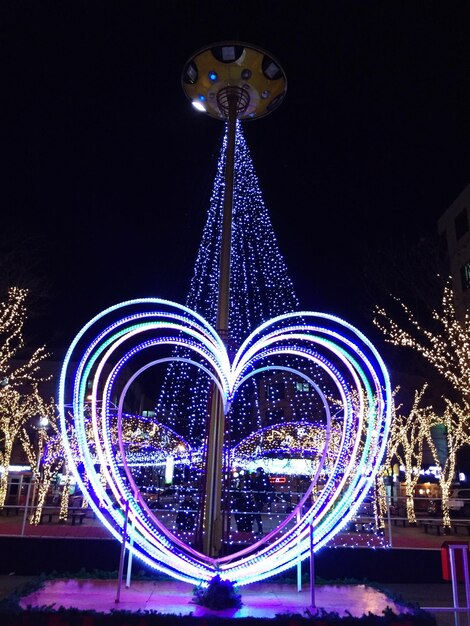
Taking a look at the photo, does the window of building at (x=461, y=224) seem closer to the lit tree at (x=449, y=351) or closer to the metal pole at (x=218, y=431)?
the lit tree at (x=449, y=351)

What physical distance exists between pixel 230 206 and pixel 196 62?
3137mm

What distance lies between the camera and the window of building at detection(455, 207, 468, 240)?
2809cm

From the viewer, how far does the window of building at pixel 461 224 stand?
28.1m

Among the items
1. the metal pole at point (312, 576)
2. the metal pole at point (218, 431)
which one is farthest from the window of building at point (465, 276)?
the metal pole at point (312, 576)

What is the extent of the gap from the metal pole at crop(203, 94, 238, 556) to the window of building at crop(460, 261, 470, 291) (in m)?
20.0

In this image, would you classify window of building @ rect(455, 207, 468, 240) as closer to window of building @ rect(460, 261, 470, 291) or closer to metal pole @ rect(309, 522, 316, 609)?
window of building @ rect(460, 261, 470, 291)

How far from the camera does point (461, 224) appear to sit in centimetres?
2866

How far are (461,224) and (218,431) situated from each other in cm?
2403

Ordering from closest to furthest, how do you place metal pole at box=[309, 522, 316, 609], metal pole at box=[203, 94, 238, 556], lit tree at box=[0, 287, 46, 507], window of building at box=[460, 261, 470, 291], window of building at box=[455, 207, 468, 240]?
metal pole at box=[309, 522, 316, 609] < metal pole at box=[203, 94, 238, 556] < lit tree at box=[0, 287, 46, 507] < window of building at box=[460, 261, 470, 291] < window of building at box=[455, 207, 468, 240]

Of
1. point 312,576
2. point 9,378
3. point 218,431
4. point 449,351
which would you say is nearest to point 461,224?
point 449,351

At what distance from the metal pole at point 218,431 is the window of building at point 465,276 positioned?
65.7ft

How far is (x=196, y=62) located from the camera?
11.2 metres

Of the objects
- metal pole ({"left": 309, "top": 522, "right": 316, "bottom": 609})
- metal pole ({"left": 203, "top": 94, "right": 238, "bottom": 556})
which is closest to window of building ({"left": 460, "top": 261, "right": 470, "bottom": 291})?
metal pole ({"left": 203, "top": 94, "right": 238, "bottom": 556})

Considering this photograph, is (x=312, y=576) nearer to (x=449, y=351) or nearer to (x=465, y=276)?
(x=449, y=351)
